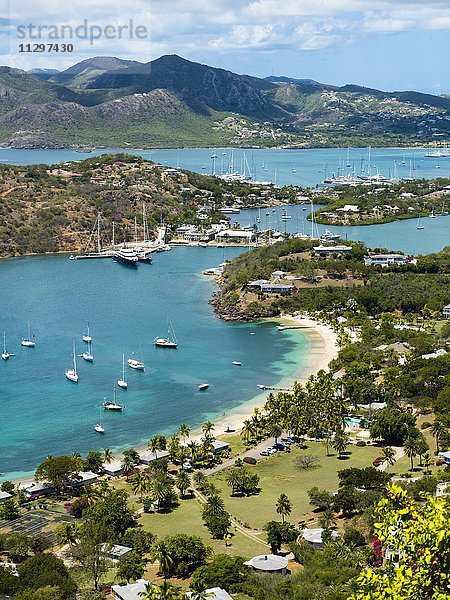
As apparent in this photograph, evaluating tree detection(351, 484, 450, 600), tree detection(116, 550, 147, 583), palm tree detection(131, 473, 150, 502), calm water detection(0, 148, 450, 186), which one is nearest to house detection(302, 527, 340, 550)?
tree detection(116, 550, 147, 583)

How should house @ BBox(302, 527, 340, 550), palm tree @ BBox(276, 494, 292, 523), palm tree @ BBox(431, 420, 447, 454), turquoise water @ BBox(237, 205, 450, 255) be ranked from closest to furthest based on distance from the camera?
house @ BBox(302, 527, 340, 550)
palm tree @ BBox(276, 494, 292, 523)
palm tree @ BBox(431, 420, 447, 454)
turquoise water @ BBox(237, 205, 450, 255)

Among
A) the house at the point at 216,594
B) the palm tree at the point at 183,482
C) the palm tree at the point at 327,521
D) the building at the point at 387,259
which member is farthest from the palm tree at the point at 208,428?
the building at the point at 387,259

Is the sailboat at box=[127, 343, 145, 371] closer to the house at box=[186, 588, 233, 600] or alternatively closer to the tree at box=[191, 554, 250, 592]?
the tree at box=[191, 554, 250, 592]

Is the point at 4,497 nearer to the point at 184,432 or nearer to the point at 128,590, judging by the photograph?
the point at 184,432

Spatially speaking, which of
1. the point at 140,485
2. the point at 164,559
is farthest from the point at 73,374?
the point at 164,559

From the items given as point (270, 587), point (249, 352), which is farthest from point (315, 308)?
point (270, 587)

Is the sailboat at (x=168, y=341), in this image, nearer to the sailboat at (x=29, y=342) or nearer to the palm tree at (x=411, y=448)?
the sailboat at (x=29, y=342)
